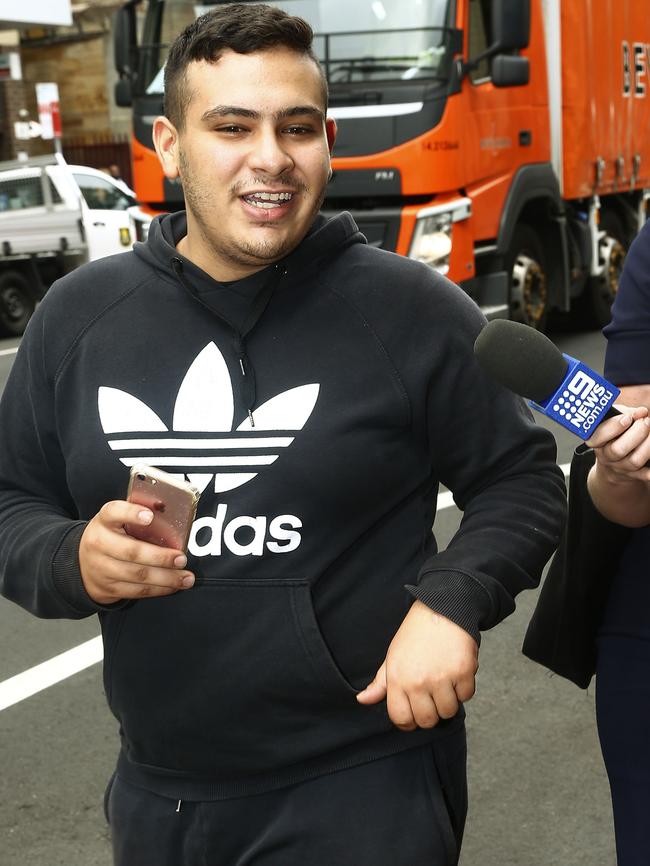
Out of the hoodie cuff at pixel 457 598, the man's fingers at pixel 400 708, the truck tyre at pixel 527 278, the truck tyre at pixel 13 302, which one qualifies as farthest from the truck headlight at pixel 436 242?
the man's fingers at pixel 400 708

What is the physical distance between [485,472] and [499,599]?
0.24 metres

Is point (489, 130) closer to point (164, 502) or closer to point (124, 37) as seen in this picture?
point (124, 37)

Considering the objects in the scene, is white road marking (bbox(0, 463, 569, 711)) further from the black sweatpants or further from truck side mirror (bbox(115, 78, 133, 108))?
truck side mirror (bbox(115, 78, 133, 108))

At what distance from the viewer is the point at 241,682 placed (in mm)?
2104

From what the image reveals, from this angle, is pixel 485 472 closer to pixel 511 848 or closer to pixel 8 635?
pixel 511 848

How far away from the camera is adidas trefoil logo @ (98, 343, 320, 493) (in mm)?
2102

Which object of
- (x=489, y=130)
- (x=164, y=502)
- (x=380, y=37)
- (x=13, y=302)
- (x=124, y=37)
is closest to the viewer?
(x=164, y=502)

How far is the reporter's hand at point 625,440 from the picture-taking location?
68.8 inches

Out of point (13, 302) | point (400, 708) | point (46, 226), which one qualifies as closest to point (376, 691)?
point (400, 708)

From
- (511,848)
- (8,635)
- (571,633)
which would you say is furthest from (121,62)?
(571,633)

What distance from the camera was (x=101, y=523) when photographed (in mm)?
1947

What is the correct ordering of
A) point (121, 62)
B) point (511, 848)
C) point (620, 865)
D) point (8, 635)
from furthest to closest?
point (121, 62) < point (8, 635) < point (511, 848) < point (620, 865)

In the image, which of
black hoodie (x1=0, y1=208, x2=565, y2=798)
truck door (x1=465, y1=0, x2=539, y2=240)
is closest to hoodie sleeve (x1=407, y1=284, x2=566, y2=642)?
black hoodie (x1=0, y1=208, x2=565, y2=798)

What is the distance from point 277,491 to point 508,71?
26.1ft
